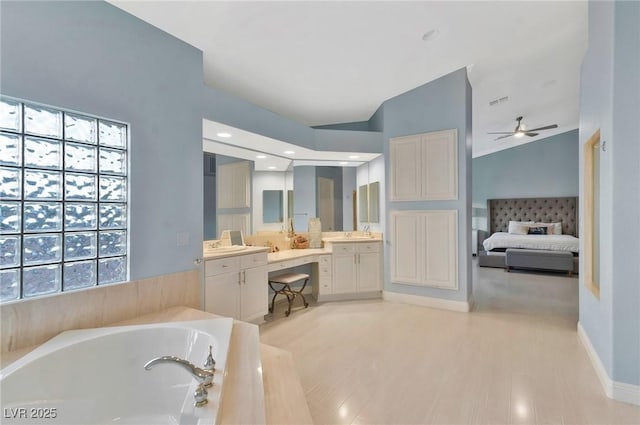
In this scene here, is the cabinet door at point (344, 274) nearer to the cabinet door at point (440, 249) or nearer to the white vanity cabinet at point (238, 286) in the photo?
the cabinet door at point (440, 249)

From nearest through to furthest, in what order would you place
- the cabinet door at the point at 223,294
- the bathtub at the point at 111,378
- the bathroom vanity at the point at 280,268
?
the bathtub at the point at 111,378 → the cabinet door at the point at 223,294 → the bathroom vanity at the point at 280,268

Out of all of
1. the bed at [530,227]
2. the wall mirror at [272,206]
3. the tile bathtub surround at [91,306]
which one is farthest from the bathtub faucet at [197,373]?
the bed at [530,227]

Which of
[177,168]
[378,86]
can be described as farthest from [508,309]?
[177,168]

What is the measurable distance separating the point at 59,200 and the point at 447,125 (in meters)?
3.95

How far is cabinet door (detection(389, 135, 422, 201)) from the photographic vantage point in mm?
3926

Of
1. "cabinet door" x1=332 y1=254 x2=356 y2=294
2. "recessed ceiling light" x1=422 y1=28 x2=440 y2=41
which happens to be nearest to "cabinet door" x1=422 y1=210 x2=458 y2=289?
"cabinet door" x1=332 y1=254 x2=356 y2=294

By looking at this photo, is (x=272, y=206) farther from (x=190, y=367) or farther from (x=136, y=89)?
(x=190, y=367)

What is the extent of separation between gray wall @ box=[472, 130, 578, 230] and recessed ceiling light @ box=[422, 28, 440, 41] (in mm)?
6540

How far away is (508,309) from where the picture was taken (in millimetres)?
3793

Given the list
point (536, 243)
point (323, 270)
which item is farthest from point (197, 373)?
point (536, 243)

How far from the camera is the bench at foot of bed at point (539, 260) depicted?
5.61 m

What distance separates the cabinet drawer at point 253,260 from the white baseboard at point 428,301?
1.93m

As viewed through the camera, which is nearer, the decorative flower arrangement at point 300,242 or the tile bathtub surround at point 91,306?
the tile bathtub surround at point 91,306

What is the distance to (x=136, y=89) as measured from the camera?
7.10 feet
